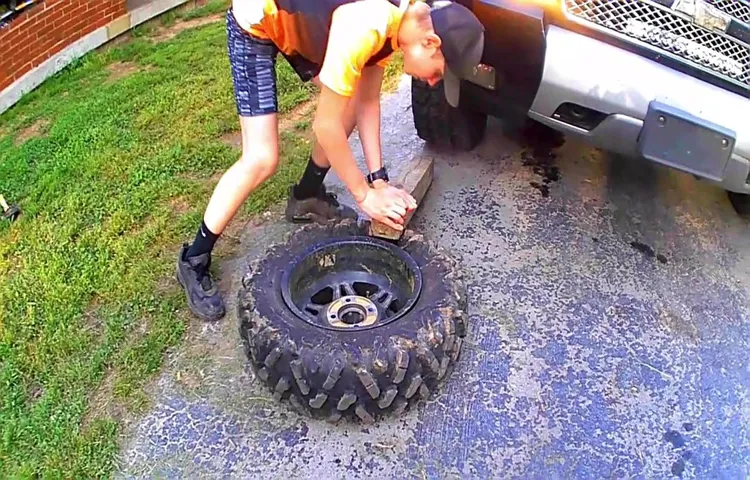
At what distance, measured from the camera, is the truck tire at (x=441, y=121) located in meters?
3.74

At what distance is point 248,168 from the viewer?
113 inches

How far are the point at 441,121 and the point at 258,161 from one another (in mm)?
1281

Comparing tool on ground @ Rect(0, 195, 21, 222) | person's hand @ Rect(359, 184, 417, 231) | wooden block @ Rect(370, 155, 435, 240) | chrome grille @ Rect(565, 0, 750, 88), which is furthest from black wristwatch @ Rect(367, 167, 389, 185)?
tool on ground @ Rect(0, 195, 21, 222)

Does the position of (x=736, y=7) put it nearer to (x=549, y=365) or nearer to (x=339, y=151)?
(x=549, y=365)

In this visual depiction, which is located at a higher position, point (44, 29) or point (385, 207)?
point (385, 207)

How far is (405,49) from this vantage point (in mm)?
2330

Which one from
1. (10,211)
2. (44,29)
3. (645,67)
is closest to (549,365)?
(645,67)

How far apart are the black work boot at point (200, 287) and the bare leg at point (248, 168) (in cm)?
16

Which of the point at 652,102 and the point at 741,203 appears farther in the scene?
the point at 741,203

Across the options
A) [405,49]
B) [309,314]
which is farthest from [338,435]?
[405,49]

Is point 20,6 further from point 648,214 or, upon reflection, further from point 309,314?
point 648,214

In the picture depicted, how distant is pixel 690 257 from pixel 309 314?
1.79 meters

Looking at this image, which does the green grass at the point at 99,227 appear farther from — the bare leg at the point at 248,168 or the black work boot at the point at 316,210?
the bare leg at the point at 248,168

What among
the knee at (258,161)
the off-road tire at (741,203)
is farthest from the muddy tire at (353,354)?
the off-road tire at (741,203)
